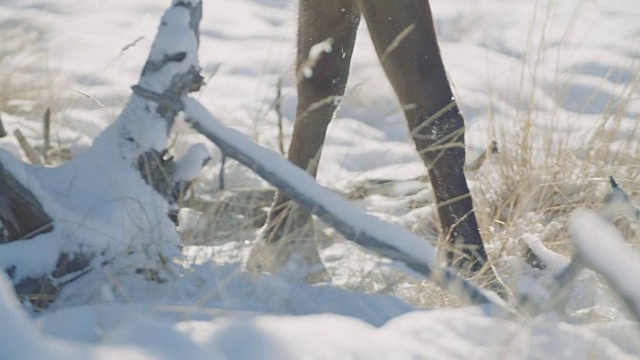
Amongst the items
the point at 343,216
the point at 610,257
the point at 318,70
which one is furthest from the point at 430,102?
the point at 610,257

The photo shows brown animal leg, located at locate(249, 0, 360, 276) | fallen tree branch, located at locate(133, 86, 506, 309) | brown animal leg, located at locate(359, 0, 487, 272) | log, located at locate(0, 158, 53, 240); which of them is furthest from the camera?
brown animal leg, located at locate(249, 0, 360, 276)

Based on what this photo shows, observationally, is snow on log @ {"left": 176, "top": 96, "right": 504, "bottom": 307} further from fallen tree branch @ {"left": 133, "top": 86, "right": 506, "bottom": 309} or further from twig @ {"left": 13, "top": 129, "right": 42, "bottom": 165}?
twig @ {"left": 13, "top": 129, "right": 42, "bottom": 165}

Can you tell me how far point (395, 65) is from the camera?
123 inches

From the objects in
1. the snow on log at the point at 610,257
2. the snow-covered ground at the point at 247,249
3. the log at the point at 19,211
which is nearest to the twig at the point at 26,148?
the snow-covered ground at the point at 247,249

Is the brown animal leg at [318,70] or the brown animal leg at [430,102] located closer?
the brown animal leg at [430,102]

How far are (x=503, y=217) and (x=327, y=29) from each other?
3.09ft

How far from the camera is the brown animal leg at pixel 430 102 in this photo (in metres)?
3.07

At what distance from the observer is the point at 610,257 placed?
154 centimetres

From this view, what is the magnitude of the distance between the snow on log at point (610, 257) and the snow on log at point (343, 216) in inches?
15.1

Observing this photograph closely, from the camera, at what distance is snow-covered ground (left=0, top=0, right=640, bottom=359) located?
156cm

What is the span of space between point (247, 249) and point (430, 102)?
2.15 feet

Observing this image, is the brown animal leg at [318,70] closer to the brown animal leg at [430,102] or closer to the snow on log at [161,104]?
the brown animal leg at [430,102]

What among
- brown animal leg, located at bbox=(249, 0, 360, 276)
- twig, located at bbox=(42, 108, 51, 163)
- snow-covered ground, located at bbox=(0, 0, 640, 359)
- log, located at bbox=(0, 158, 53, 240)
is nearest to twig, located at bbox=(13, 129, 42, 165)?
twig, located at bbox=(42, 108, 51, 163)

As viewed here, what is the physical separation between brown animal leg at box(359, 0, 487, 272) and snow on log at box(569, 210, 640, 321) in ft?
4.55
